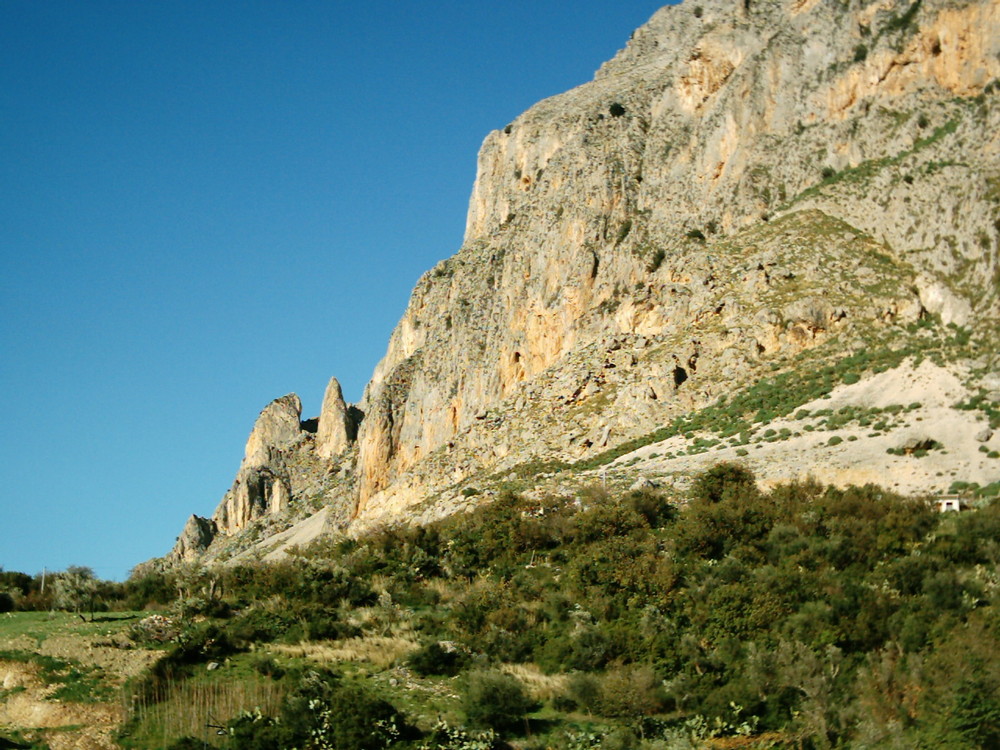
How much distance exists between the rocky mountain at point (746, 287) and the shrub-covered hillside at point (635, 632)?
730cm

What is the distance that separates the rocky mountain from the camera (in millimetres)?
44906

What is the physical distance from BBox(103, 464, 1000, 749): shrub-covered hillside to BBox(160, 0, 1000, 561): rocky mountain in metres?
7.30

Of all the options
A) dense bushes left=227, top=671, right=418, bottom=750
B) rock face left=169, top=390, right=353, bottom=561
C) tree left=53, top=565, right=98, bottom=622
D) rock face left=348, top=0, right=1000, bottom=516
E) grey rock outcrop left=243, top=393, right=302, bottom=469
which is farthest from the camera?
grey rock outcrop left=243, top=393, right=302, bottom=469

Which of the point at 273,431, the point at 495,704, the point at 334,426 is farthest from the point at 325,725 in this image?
the point at 273,431

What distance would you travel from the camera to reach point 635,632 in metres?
28.5

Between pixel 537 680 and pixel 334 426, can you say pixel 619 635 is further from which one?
pixel 334 426

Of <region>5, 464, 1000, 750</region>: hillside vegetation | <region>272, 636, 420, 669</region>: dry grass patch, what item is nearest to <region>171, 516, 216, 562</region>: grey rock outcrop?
<region>5, 464, 1000, 750</region>: hillside vegetation

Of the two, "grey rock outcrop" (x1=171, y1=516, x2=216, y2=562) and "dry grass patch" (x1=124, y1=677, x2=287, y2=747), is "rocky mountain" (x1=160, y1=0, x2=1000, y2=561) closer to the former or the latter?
"dry grass patch" (x1=124, y1=677, x2=287, y2=747)

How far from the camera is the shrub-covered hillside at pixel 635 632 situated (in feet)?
76.8

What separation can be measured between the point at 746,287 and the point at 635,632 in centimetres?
2901

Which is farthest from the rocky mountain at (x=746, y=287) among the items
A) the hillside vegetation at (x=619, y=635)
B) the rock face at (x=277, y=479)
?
the rock face at (x=277, y=479)

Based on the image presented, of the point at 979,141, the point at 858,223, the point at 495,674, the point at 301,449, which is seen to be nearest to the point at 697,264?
the point at 858,223

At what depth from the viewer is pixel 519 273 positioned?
74875 mm

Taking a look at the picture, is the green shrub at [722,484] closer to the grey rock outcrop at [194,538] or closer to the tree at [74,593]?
the tree at [74,593]
